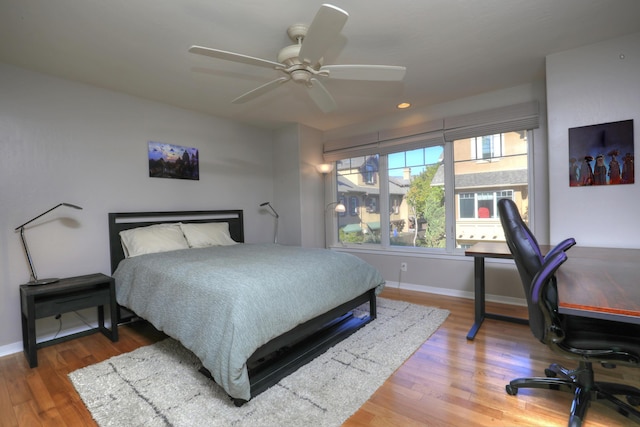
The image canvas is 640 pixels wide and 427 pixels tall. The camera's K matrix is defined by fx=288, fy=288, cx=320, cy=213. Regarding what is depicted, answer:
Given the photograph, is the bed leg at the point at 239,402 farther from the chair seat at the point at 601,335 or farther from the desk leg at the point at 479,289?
the desk leg at the point at 479,289

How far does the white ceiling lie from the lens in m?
1.83

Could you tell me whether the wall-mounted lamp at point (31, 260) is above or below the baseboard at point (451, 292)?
above

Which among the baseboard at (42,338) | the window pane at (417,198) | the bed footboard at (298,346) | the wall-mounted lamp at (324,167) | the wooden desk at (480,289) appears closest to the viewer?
the bed footboard at (298,346)

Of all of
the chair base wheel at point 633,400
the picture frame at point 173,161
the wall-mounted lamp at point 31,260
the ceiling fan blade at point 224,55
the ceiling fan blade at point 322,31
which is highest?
the ceiling fan blade at point 224,55

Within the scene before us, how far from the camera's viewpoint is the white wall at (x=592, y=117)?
89.5 inches

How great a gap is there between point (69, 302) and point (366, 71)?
9.70 feet

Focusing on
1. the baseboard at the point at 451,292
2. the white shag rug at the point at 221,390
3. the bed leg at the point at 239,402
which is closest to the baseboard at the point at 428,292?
the baseboard at the point at 451,292

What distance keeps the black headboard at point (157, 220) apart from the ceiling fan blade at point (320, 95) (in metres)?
2.18

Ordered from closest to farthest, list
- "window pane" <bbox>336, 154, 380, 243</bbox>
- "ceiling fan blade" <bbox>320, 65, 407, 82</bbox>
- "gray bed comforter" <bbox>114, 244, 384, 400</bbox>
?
"gray bed comforter" <bbox>114, 244, 384, 400</bbox>, "ceiling fan blade" <bbox>320, 65, 407, 82</bbox>, "window pane" <bbox>336, 154, 380, 243</bbox>

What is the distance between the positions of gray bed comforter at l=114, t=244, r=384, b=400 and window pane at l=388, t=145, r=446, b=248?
54.8 inches

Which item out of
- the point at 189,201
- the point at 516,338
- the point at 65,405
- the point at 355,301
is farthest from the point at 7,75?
the point at 516,338

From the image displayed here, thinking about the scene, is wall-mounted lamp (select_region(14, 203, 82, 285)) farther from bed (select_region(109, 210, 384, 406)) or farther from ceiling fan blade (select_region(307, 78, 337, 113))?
ceiling fan blade (select_region(307, 78, 337, 113))

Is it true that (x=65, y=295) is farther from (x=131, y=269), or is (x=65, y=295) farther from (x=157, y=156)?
(x=157, y=156)

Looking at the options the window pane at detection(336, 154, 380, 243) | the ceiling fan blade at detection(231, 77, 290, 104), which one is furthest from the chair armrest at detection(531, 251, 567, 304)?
the window pane at detection(336, 154, 380, 243)
